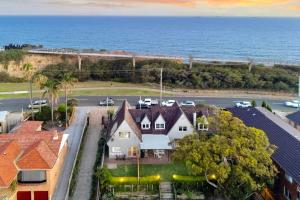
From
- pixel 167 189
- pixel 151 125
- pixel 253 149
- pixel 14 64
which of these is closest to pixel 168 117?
pixel 151 125

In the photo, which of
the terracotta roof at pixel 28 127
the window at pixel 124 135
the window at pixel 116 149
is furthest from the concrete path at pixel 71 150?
the window at pixel 124 135

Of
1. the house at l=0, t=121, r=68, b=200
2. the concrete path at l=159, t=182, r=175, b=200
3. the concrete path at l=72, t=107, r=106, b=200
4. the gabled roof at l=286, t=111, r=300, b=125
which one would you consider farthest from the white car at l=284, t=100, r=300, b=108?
the house at l=0, t=121, r=68, b=200

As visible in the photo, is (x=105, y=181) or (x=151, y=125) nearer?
(x=105, y=181)

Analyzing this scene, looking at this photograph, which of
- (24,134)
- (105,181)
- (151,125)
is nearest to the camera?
(105,181)

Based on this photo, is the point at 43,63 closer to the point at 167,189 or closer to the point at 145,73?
the point at 145,73

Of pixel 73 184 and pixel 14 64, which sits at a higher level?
pixel 14 64

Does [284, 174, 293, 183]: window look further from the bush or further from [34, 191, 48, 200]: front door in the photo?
the bush

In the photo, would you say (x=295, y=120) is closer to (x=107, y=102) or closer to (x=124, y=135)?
(x=124, y=135)

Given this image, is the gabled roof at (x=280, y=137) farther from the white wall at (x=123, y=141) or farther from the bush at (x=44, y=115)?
the bush at (x=44, y=115)
